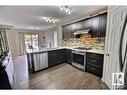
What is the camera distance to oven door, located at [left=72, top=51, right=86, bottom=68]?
3.49 m

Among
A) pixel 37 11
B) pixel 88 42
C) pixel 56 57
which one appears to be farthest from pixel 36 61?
pixel 88 42

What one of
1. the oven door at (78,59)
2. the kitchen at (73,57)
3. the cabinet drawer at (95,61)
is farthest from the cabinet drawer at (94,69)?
the oven door at (78,59)

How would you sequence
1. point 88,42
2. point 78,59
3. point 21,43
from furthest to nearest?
1. point 21,43
2. point 88,42
3. point 78,59

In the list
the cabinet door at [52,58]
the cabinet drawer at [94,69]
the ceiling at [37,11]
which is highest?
the ceiling at [37,11]

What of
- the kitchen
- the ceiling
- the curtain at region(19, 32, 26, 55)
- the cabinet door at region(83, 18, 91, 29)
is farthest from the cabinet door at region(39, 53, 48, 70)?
the curtain at region(19, 32, 26, 55)

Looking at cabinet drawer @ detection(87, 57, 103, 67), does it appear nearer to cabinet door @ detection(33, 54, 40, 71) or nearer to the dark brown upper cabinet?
the dark brown upper cabinet

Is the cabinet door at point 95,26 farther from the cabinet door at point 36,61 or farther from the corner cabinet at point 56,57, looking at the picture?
the cabinet door at point 36,61

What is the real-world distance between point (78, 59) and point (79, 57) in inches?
4.9

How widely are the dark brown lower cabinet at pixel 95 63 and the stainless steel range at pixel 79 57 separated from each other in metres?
0.20

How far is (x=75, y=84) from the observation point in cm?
249

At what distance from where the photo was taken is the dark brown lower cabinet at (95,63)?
283cm

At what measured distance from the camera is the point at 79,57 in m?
3.69

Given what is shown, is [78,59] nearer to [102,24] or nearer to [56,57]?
[56,57]
